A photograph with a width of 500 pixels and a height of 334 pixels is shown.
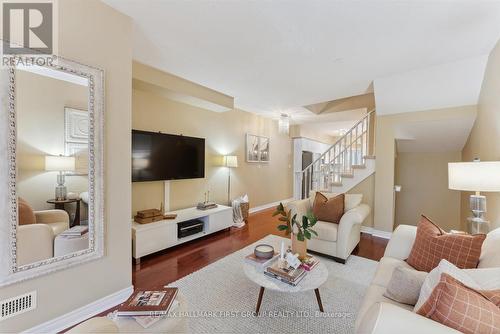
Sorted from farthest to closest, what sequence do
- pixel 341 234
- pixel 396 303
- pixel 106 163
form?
pixel 341 234 → pixel 106 163 → pixel 396 303

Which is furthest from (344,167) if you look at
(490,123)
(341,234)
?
(490,123)

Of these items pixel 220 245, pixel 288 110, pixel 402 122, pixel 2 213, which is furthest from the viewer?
pixel 288 110

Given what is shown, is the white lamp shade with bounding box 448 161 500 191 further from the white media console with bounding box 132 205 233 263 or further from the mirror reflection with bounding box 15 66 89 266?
the mirror reflection with bounding box 15 66 89 266

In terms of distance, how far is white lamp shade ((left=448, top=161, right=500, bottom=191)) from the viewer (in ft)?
5.66

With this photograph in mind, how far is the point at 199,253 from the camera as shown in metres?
2.94

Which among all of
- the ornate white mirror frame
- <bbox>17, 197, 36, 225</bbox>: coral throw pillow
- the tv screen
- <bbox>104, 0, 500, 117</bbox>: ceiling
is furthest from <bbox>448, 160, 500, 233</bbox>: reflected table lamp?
<bbox>17, 197, 36, 225</bbox>: coral throw pillow

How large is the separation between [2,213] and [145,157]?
5.55 feet

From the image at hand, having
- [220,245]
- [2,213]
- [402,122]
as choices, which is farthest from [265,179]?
[2,213]

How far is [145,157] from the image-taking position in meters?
2.99

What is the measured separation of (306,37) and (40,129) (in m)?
2.43

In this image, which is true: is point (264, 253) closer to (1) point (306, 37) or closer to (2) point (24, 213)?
(2) point (24, 213)

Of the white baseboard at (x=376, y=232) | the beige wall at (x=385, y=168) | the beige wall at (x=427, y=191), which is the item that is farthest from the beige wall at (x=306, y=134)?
the white baseboard at (x=376, y=232)

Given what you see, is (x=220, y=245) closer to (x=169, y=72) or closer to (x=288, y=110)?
(x=169, y=72)

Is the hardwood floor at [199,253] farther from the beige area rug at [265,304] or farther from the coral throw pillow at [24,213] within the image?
the coral throw pillow at [24,213]
